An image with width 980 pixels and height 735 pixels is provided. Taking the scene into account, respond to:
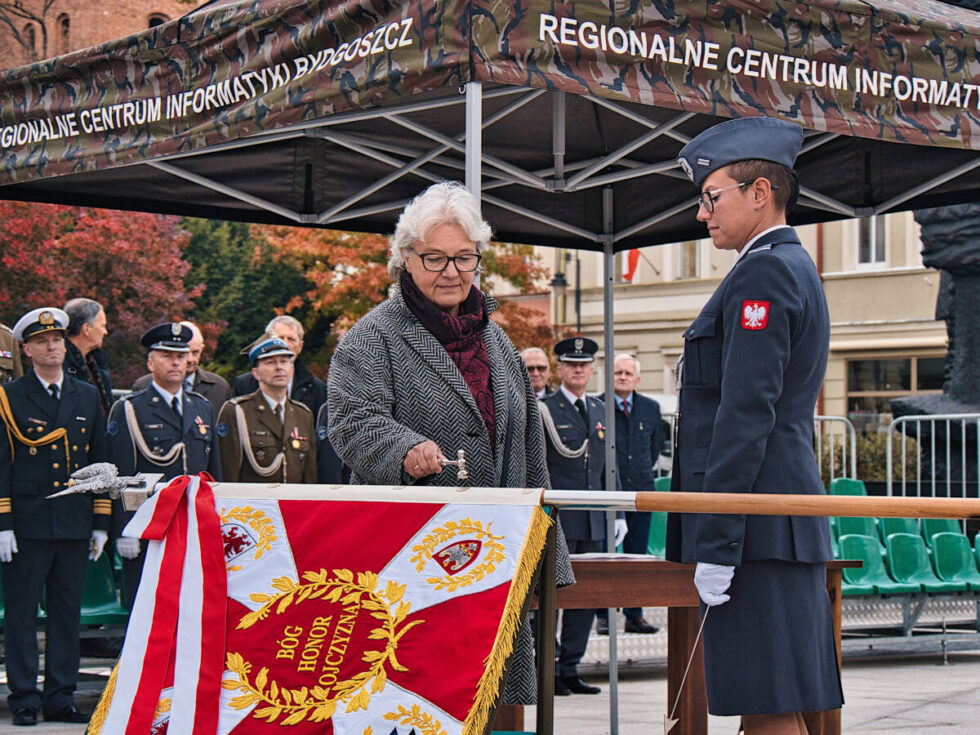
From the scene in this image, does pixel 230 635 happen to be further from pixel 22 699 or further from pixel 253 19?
pixel 22 699

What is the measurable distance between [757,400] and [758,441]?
0.10m

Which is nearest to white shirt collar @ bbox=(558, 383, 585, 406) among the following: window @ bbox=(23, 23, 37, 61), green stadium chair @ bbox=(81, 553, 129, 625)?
green stadium chair @ bbox=(81, 553, 129, 625)

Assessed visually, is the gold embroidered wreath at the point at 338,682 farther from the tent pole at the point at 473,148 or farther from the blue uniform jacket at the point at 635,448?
the blue uniform jacket at the point at 635,448

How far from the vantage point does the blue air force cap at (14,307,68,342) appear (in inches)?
277

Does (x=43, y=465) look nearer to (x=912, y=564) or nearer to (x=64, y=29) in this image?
(x=912, y=564)

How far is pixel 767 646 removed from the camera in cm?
348

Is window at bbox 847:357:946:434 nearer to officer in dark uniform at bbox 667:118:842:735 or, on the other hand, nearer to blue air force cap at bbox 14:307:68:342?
blue air force cap at bbox 14:307:68:342

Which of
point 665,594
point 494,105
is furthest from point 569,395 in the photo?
point 665,594

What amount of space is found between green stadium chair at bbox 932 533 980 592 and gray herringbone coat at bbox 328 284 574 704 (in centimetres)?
683

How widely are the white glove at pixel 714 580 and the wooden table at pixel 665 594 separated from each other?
1.44 m

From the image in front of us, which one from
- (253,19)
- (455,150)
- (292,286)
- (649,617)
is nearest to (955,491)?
(649,617)

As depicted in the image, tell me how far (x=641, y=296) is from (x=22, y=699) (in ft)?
93.9

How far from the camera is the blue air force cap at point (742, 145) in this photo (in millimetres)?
3629

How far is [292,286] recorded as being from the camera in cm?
3822
